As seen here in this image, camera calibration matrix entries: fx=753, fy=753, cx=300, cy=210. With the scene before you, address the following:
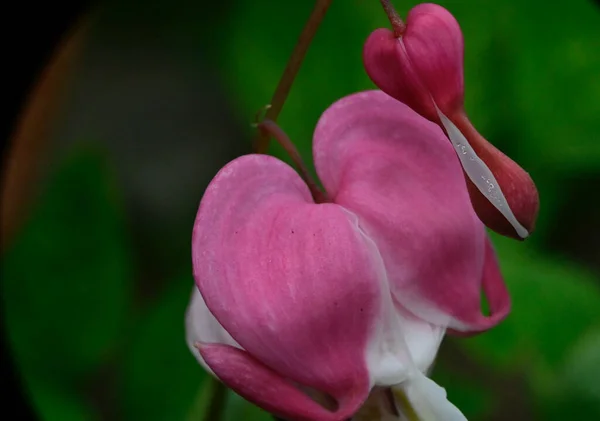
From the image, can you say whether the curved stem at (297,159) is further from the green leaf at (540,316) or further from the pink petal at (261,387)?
the green leaf at (540,316)

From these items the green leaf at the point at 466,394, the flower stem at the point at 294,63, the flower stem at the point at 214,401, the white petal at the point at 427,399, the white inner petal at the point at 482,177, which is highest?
the flower stem at the point at 294,63

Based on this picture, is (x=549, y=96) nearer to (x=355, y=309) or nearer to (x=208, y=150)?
(x=208, y=150)

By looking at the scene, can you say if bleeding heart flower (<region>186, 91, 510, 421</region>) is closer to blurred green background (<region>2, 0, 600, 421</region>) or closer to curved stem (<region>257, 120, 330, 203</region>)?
curved stem (<region>257, 120, 330, 203</region>)

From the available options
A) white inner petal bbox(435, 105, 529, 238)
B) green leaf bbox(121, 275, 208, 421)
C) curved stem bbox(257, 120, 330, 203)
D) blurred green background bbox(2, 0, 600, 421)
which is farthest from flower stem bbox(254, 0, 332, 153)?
green leaf bbox(121, 275, 208, 421)

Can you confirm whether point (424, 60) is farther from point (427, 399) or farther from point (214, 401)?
point (214, 401)

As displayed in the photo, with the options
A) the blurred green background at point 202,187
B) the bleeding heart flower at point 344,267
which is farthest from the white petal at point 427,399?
the blurred green background at point 202,187

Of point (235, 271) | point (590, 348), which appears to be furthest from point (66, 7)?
point (590, 348)

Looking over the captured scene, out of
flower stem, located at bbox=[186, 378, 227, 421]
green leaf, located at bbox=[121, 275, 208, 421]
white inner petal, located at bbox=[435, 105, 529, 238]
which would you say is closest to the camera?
white inner petal, located at bbox=[435, 105, 529, 238]
